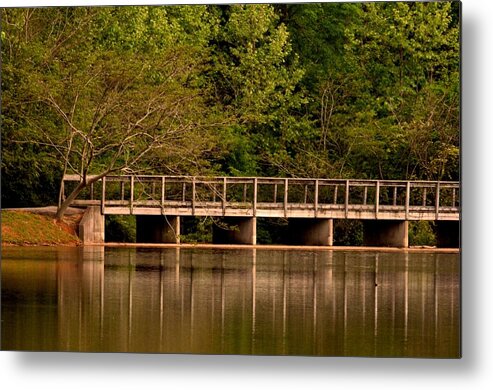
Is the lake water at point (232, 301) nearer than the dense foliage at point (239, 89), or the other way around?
the lake water at point (232, 301)

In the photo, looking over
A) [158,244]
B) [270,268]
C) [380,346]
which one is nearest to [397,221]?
[270,268]

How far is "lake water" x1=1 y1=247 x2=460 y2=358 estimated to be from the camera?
412 inches

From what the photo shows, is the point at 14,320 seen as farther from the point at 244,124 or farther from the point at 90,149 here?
the point at 90,149

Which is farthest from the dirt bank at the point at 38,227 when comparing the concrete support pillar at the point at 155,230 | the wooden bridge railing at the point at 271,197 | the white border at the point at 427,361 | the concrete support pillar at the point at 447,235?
the white border at the point at 427,361

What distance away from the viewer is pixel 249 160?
1356 cm

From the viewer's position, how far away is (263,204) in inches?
560

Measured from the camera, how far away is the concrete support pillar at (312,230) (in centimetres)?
1475

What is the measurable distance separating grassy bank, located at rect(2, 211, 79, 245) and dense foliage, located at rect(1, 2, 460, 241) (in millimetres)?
200

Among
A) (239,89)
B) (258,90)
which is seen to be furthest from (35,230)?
(258,90)

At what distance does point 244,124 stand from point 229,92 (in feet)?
1.43

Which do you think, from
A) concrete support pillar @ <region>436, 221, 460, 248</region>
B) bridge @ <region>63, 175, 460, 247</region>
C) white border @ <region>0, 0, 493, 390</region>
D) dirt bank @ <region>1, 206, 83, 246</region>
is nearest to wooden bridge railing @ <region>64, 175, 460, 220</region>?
bridge @ <region>63, 175, 460, 247</region>

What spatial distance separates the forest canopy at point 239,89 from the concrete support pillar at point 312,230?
2.64 ft

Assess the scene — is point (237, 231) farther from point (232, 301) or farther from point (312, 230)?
point (232, 301)

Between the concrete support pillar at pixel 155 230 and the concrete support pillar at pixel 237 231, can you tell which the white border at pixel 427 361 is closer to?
the concrete support pillar at pixel 237 231
